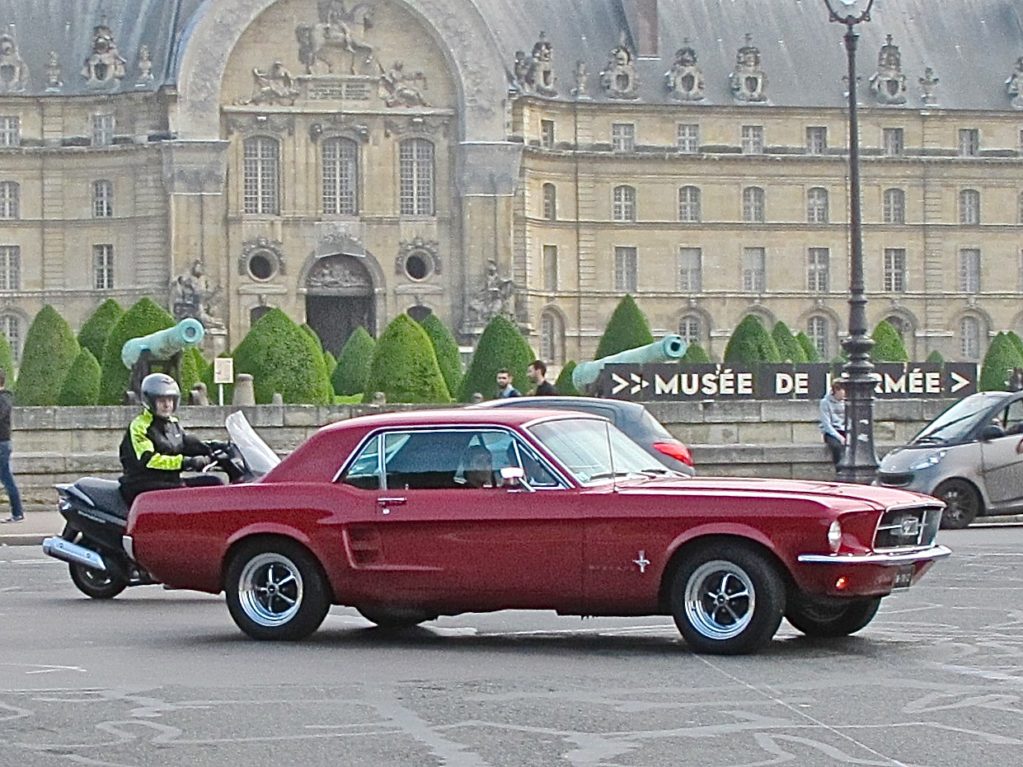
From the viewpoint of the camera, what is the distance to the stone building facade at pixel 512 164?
75.2 meters

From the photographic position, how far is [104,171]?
253 ft

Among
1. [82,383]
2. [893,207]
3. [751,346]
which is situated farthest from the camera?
[893,207]

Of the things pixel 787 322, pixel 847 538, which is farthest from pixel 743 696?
pixel 787 322

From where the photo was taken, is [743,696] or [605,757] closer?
[605,757]

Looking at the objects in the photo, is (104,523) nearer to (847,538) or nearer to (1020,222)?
(847,538)

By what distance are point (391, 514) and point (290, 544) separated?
2.38 ft

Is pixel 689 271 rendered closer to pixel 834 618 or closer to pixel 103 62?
pixel 103 62

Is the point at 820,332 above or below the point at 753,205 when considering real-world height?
below

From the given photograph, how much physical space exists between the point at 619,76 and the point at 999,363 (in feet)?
79.8

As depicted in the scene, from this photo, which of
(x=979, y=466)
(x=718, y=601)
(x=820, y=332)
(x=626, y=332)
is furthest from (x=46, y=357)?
(x=820, y=332)

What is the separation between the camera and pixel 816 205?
83688mm

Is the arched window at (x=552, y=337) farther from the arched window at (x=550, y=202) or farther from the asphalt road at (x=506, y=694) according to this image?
the asphalt road at (x=506, y=694)

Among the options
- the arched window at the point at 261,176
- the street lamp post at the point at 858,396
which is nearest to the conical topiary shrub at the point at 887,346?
the arched window at the point at 261,176

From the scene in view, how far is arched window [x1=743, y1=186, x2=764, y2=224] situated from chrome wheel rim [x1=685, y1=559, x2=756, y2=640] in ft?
231
